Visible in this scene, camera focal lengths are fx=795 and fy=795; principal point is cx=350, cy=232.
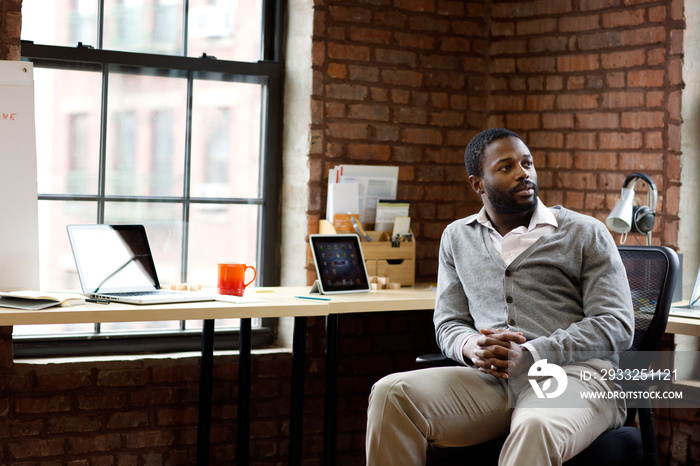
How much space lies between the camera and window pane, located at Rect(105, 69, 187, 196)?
3.24 m

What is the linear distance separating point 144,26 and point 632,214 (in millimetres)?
2093

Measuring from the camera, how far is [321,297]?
9.37 feet

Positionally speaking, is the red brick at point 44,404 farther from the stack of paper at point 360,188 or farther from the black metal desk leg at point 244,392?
the stack of paper at point 360,188

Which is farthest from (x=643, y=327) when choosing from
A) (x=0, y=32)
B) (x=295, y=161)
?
(x=0, y=32)

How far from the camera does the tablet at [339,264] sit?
303 cm

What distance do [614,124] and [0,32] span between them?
8.17ft

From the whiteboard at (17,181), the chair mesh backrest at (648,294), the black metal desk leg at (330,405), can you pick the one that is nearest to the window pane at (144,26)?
the whiteboard at (17,181)

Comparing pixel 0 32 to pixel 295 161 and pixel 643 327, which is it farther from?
pixel 643 327

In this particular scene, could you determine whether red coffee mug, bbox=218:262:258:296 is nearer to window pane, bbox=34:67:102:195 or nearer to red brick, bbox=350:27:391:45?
window pane, bbox=34:67:102:195

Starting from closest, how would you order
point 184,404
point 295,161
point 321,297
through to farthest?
1. point 321,297
2. point 184,404
3. point 295,161

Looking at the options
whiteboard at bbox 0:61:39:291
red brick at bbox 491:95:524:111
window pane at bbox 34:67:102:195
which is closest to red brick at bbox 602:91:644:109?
red brick at bbox 491:95:524:111

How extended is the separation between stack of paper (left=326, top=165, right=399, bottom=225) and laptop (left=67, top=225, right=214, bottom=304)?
0.85 m

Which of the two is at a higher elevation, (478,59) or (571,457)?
(478,59)

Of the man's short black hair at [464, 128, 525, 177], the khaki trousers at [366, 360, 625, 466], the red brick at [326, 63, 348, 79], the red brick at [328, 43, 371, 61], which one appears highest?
the red brick at [328, 43, 371, 61]
